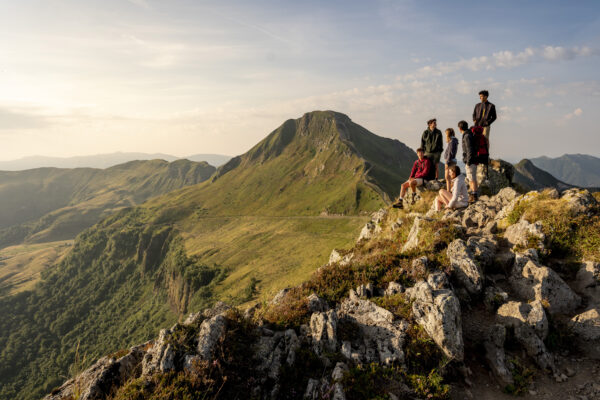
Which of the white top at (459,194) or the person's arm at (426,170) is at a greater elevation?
the person's arm at (426,170)

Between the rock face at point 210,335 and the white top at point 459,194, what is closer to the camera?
the rock face at point 210,335

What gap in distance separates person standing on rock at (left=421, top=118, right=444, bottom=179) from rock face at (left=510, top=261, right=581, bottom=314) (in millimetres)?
13228

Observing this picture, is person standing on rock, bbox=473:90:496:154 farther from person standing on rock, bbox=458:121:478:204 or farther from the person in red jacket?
the person in red jacket

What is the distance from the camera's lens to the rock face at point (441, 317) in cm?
888

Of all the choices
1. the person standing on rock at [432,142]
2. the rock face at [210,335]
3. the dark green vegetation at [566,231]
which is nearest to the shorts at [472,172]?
the person standing on rock at [432,142]

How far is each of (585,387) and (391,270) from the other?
684cm

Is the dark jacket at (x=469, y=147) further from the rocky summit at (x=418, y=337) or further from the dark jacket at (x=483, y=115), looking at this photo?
the rocky summit at (x=418, y=337)

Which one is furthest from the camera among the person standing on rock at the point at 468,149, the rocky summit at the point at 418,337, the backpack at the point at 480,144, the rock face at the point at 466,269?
the backpack at the point at 480,144

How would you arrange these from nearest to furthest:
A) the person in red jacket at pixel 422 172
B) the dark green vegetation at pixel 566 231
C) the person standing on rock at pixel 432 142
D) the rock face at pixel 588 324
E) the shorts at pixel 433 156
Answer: the rock face at pixel 588 324
the dark green vegetation at pixel 566 231
the person in red jacket at pixel 422 172
the person standing on rock at pixel 432 142
the shorts at pixel 433 156

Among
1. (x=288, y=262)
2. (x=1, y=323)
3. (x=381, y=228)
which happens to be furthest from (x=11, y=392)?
(x=381, y=228)

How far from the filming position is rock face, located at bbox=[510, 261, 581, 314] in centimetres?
1033

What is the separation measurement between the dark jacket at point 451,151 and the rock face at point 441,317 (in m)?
11.4

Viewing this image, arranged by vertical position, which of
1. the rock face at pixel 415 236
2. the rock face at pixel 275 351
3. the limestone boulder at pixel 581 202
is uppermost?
the limestone boulder at pixel 581 202

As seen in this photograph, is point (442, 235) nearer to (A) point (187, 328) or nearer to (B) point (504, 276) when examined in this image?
(B) point (504, 276)
